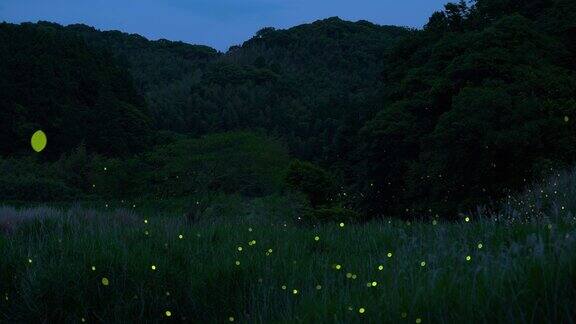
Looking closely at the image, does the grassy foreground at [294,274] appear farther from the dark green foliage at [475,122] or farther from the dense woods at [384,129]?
the dense woods at [384,129]

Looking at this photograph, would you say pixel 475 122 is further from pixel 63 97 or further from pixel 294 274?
pixel 63 97

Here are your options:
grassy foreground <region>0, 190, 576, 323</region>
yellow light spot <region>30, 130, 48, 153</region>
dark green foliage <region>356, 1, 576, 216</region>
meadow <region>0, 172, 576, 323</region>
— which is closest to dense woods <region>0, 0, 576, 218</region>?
dark green foliage <region>356, 1, 576, 216</region>

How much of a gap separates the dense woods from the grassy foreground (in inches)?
544

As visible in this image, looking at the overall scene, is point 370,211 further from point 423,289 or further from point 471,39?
point 423,289

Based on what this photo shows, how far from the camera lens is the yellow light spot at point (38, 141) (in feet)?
167

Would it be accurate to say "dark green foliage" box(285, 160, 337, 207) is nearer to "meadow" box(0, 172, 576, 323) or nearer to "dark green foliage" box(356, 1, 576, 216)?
"dark green foliage" box(356, 1, 576, 216)

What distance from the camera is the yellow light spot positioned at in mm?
50781

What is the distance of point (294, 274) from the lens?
22.5ft

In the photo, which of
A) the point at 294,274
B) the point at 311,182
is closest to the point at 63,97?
the point at 311,182

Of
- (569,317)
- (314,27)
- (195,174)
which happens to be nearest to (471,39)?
(195,174)

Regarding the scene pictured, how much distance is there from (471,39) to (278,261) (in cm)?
2218

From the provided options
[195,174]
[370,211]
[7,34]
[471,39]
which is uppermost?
[7,34]

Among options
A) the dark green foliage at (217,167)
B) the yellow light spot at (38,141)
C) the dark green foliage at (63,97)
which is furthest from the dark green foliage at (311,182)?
the yellow light spot at (38,141)

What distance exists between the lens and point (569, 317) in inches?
139
